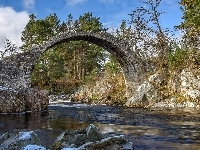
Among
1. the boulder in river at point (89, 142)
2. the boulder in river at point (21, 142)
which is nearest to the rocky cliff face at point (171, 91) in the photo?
the boulder in river at point (89, 142)

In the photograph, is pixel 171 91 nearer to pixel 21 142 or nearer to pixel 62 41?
pixel 62 41

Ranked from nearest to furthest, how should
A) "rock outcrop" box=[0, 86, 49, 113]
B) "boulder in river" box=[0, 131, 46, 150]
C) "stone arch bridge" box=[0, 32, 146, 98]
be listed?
"boulder in river" box=[0, 131, 46, 150]
"rock outcrop" box=[0, 86, 49, 113]
"stone arch bridge" box=[0, 32, 146, 98]

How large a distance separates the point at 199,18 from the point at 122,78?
10447mm

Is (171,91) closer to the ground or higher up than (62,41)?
closer to the ground

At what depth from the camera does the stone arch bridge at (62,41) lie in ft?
72.5

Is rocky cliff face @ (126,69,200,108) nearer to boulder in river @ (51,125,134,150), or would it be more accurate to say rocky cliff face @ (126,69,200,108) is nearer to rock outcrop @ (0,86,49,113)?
rock outcrop @ (0,86,49,113)

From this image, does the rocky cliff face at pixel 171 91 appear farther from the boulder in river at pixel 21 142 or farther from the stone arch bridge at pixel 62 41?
the boulder in river at pixel 21 142

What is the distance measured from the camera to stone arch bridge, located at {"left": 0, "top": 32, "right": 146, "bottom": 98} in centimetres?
2210

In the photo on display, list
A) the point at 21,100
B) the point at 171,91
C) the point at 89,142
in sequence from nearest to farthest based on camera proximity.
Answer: the point at 89,142
the point at 21,100
the point at 171,91

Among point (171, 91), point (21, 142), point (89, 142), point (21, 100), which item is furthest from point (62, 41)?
point (89, 142)

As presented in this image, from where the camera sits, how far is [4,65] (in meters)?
21.9

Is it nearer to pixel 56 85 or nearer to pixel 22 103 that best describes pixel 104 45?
pixel 22 103

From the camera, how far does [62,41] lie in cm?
2650

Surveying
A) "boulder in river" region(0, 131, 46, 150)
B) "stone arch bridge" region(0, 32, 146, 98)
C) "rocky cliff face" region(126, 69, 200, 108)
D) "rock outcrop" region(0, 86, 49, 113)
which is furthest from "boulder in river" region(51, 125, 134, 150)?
"rocky cliff face" region(126, 69, 200, 108)
